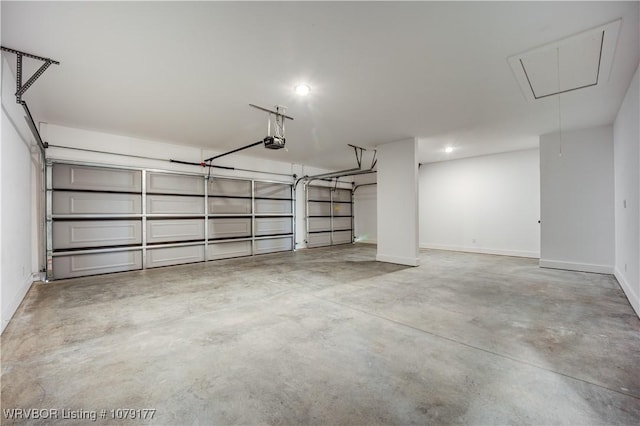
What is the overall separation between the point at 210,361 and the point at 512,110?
4948 mm

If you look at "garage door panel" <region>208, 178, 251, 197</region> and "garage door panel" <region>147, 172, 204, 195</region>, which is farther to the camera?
"garage door panel" <region>208, 178, 251, 197</region>

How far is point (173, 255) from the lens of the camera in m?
5.73

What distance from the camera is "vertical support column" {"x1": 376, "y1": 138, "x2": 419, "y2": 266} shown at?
17.6ft

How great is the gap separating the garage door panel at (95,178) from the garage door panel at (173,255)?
1317mm

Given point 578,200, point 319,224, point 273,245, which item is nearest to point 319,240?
point 319,224

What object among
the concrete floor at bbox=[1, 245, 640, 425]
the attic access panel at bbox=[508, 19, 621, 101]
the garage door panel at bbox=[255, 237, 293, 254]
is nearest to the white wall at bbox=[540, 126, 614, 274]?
the concrete floor at bbox=[1, 245, 640, 425]

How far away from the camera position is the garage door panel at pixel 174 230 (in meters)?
5.46

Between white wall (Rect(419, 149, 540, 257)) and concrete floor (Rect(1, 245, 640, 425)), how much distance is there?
2.97 metres

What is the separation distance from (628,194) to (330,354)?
434cm

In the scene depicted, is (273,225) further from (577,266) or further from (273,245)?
(577,266)

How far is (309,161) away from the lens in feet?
25.8

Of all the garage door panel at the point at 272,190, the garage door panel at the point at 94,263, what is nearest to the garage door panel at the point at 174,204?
the garage door panel at the point at 94,263

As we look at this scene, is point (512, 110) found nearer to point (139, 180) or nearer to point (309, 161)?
point (309, 161)

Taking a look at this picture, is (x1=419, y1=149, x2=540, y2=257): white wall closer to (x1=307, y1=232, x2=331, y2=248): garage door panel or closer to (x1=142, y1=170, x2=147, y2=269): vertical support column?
(x1=307, y1=232, x2=331, y2=248): garage door panel
